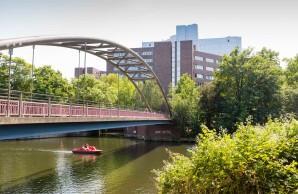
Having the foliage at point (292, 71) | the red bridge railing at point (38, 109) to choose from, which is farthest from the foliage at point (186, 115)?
the red bridge railing at point (38, 109)

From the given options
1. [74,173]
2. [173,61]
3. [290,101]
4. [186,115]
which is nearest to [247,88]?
[290,101]

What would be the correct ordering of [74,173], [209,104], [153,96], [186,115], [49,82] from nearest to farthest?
[74,173] < [209,104] < [49,82] < [186,115] < [153,96]

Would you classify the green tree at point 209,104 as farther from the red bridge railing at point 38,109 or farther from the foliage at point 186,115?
the red bridge railing at point 38,109

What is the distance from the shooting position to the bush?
29.0 feet

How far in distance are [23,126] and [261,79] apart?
123 ft

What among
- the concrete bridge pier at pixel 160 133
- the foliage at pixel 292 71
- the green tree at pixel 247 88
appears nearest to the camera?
the green tree at pixel 247 88

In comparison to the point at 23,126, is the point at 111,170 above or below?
below

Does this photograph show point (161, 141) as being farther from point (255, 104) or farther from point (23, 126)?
point (23, 126)

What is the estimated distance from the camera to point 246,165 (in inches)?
363

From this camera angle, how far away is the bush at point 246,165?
883 cm

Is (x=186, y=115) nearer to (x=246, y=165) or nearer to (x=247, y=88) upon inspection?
(x=247, y=88)

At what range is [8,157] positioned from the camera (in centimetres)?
3002

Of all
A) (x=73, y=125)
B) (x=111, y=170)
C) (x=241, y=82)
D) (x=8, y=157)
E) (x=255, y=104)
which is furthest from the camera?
(x=241, y=82)

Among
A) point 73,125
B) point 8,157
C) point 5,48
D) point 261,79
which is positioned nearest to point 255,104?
point 261,79
